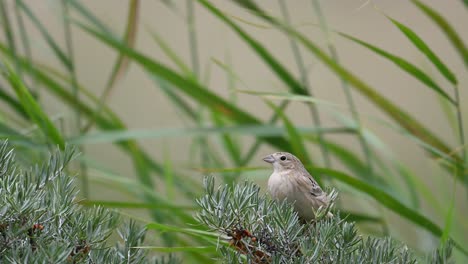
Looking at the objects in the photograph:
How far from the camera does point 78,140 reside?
107 cm

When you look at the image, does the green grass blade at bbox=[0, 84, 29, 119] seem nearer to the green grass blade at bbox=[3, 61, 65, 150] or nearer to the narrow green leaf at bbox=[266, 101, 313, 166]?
the green grass blade at bbox=[3, 61, 65, 150]

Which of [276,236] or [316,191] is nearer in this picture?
[276,236]

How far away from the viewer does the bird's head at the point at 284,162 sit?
31.2 inches

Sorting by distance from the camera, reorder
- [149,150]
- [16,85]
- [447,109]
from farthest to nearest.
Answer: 1. [149,150]
2. [447,109]
3. [16,85]

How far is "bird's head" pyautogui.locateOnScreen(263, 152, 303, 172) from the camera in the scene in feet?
2.60

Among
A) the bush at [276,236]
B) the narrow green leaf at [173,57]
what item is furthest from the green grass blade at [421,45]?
the narrow green leaf at [173,57]

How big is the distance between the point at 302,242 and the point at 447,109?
925 millimetres

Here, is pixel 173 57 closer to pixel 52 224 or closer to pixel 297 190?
pixel 297 190

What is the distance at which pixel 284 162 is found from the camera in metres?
0.83

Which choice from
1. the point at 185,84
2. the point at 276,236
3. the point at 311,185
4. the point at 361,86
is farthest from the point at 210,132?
the point at 276,236

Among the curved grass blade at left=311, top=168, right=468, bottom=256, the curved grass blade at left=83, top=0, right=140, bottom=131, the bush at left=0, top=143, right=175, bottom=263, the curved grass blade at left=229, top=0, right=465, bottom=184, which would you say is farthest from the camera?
the curved grass blade at left=83, top=0, right=140, bottom=131

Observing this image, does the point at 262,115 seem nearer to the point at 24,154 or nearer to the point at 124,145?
the point at 124,145

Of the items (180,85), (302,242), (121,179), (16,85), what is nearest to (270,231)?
(302,242)

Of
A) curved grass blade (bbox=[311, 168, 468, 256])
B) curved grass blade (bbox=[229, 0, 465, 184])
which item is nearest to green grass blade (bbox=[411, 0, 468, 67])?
curved grass blade (bbox=[229, 0, 465, 184])
